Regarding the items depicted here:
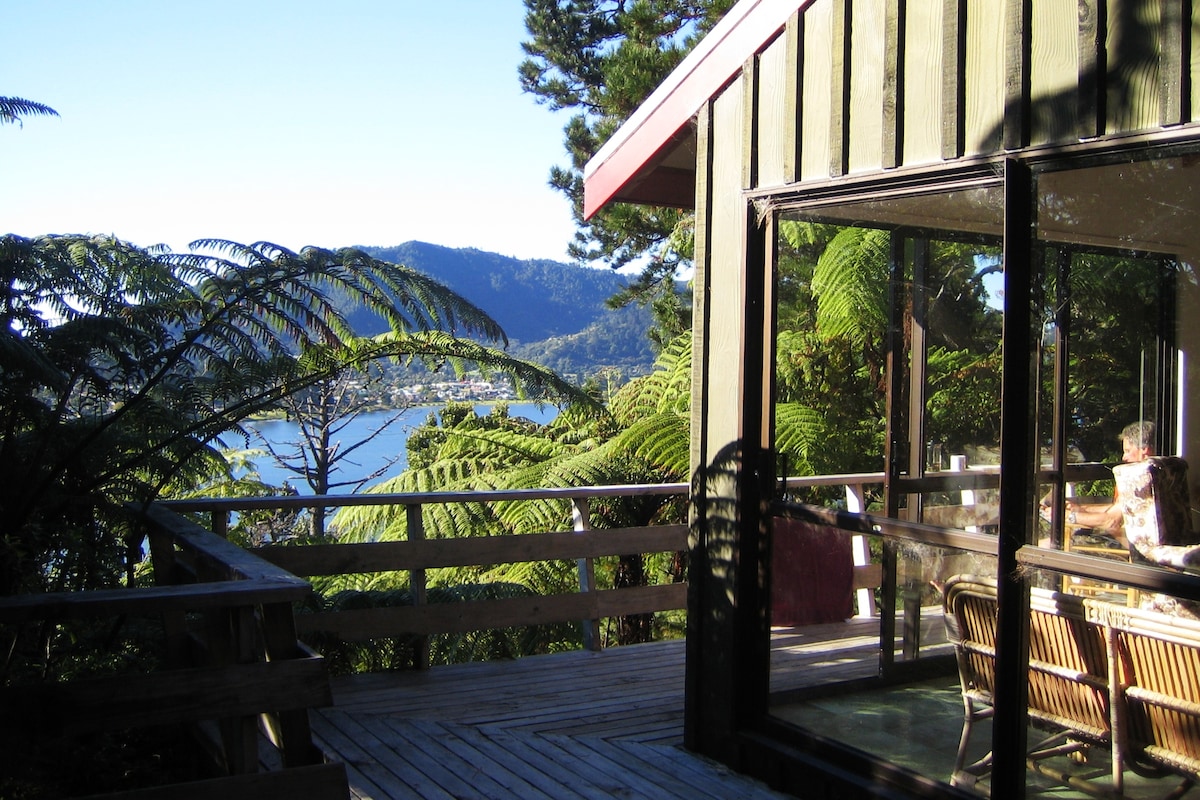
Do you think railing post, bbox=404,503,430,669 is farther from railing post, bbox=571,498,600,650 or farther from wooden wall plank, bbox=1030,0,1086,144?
wooden wall plank, bbox=1030,0,1086,144

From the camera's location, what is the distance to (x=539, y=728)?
4113 millimetres

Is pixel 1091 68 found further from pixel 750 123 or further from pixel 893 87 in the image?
pixel 750 123

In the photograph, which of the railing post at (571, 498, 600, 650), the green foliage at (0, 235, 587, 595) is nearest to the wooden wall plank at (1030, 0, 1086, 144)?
the green foliage at (0, 235, 587, 595)

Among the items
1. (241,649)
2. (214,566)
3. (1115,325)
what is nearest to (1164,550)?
(1115,325)

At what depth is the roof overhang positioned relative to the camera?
3.60 meters

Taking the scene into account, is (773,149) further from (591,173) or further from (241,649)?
(241,649)

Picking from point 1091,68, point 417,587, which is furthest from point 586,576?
point 1091,68

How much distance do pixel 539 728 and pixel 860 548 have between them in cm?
153

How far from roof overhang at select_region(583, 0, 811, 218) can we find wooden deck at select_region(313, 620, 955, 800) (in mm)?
1959

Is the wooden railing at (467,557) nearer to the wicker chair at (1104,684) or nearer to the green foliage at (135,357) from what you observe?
the green foliage at (135,357)

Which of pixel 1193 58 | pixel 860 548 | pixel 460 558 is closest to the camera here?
pixel 1193 58

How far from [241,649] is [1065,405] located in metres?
2.29

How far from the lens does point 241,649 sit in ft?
8.95

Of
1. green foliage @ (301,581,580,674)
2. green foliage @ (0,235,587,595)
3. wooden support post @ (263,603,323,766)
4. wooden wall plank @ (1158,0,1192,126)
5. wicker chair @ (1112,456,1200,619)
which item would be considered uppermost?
wooden wall plank @ (1158,0,1192,126)
